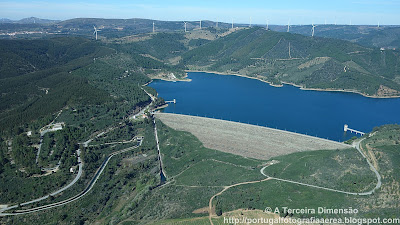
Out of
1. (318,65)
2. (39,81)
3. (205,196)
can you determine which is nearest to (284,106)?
(318,65)

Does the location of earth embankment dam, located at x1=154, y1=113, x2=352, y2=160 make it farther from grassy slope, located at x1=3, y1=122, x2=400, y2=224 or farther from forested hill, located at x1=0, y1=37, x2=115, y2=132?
forested hill, located at x1=0, y1=37, x2=115, y2=132

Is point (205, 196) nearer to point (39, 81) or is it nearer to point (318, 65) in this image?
point (39, 81)

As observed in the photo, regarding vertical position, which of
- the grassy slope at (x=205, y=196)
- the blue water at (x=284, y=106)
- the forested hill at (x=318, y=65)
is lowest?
the grassy slope at (x=205, y=196)

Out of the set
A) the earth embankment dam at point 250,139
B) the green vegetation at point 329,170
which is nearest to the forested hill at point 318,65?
the earth embankment dam at point 250,139

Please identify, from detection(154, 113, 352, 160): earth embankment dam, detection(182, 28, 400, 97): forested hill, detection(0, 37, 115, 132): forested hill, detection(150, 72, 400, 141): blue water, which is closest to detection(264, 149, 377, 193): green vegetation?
detection(154, 113, 352, 160): earth embankment dam

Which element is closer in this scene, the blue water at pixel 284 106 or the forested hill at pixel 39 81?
the blue water at pixel 284 106

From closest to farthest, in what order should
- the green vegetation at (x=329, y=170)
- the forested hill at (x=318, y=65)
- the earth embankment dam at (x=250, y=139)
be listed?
the green vegetation at (x=329, y=170) < the earth embankment dam at (x=250, y=139) < the forested hill at (x=318, y=65)

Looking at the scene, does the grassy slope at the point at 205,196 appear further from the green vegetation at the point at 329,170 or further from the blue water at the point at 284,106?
the blue water at the point at 284,106
